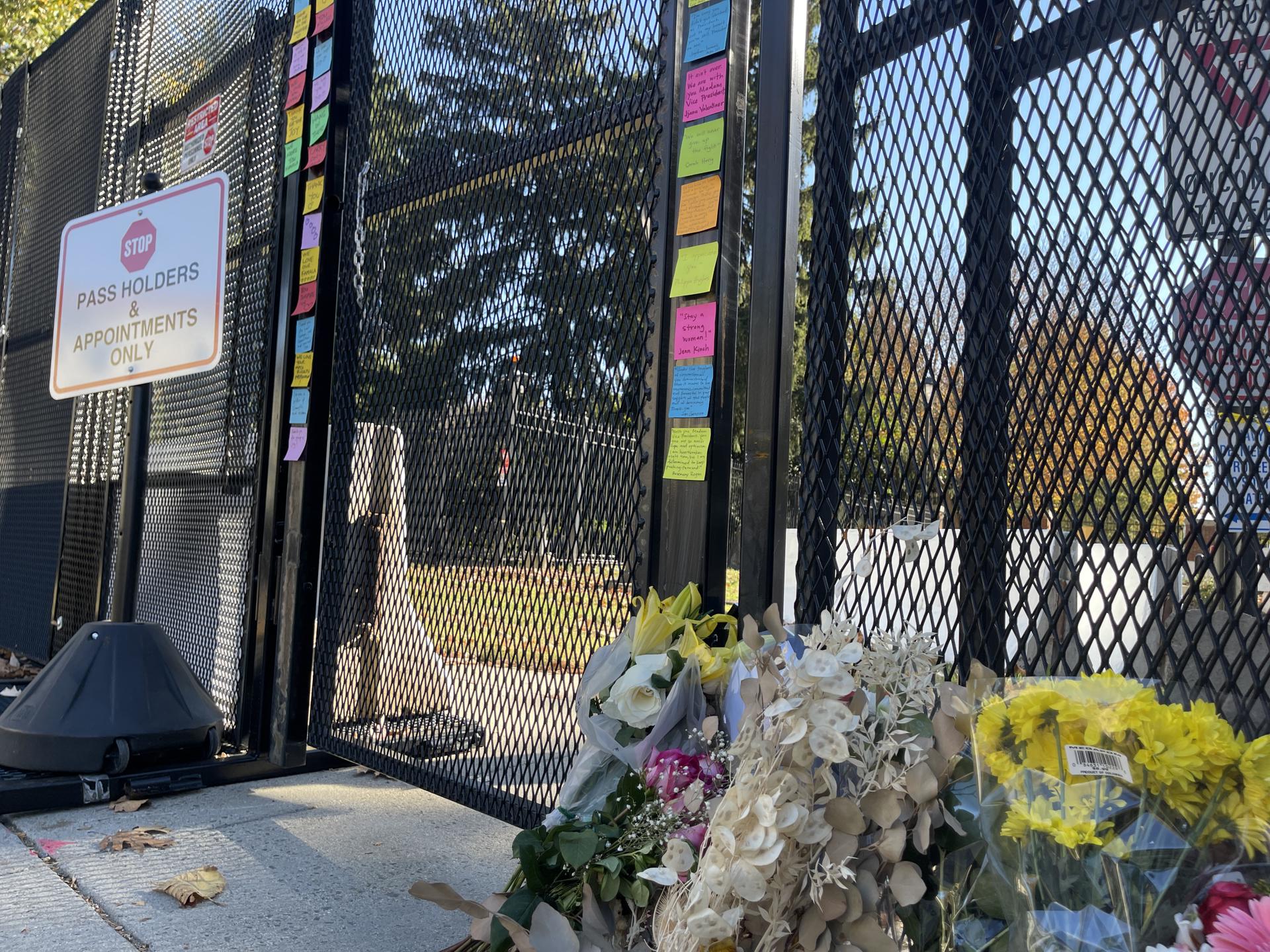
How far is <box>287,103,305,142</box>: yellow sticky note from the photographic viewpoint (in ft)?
12.4

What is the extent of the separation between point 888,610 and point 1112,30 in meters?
1.01

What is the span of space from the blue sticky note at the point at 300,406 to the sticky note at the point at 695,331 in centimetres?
186

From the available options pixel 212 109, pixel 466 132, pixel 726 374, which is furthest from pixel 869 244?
pixel 212 109

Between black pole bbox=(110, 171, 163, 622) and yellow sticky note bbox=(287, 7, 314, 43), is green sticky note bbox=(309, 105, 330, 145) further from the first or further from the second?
black pole bbox=(110, 171, 163, 622)

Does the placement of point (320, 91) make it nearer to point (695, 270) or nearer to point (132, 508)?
point (132, 508)

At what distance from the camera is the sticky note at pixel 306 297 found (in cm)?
359

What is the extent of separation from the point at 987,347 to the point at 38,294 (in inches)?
243

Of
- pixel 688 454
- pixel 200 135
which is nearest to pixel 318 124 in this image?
pixel 200 135

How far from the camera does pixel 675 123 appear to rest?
2314 mm

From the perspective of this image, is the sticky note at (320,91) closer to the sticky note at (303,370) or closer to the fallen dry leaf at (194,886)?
the sticky note at (303,370)

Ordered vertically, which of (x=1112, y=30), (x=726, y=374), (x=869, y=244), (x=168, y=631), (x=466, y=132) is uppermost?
(x=466, y=132)

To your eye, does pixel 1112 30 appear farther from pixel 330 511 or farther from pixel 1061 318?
pixel 330 511

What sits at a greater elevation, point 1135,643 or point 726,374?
point 726,374

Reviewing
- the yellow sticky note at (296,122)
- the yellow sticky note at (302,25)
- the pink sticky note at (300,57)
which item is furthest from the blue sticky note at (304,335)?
the yellow sticky note at (302,25)
